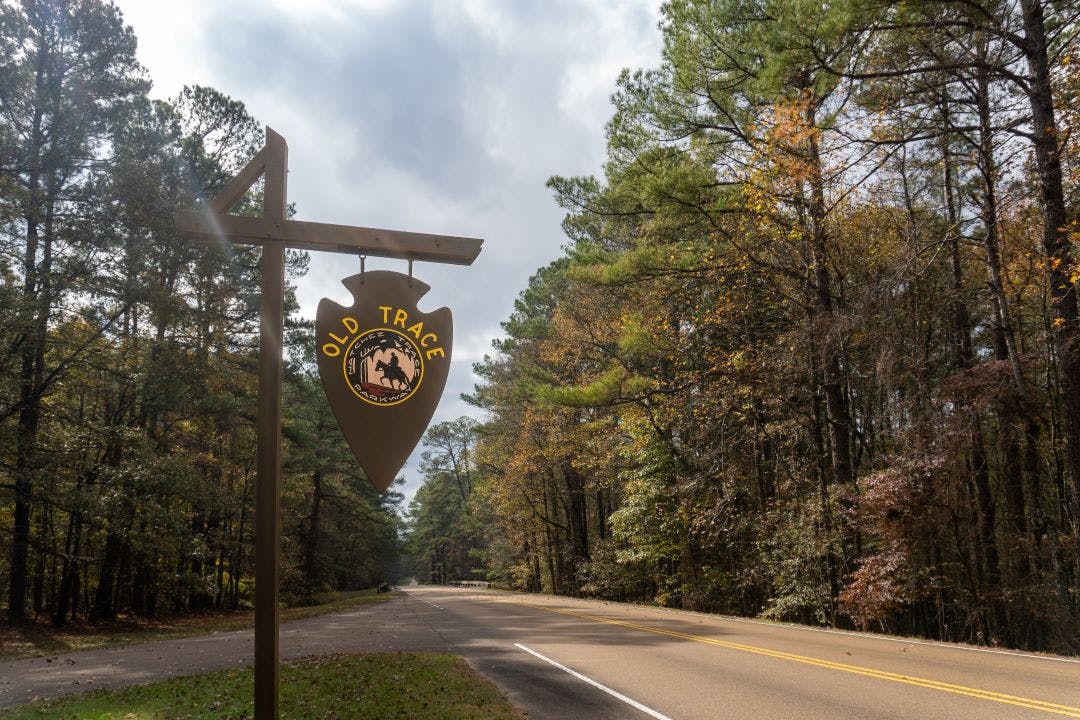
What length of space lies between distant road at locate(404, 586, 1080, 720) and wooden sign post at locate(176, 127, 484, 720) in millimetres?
4023

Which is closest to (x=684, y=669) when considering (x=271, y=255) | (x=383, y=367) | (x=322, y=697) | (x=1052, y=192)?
(x=322, y=697)

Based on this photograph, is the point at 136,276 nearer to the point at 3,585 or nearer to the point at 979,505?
the point at 3,585

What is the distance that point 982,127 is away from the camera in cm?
1067

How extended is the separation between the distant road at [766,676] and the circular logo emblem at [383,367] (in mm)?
4506

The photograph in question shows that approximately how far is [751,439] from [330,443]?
24.3 metres

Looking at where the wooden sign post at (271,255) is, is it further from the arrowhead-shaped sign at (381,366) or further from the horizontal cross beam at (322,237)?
the arrowhead-shaped sign at (381,366)

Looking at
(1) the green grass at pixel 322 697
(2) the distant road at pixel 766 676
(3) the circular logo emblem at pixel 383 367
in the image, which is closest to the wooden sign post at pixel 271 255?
(3) the circular logo emblem at pixel 383 367

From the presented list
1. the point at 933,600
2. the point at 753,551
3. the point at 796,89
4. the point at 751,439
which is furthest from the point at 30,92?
the point at 933,600

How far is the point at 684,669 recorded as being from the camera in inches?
351

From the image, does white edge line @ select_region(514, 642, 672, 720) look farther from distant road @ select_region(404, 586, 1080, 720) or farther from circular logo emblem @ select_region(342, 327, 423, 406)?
circular logo emblem @ select_region(342, 327, 423, 406)

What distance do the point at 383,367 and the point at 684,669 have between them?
6937 mm

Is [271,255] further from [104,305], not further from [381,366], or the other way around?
[104,305]

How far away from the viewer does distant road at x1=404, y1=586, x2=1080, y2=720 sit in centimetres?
644

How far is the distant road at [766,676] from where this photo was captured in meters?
6.44
